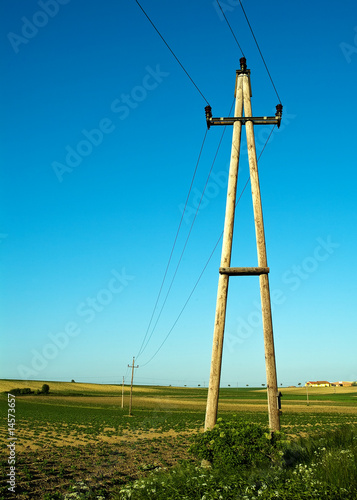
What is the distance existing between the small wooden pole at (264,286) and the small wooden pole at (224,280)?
37 centimetres

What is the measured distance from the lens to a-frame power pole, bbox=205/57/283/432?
35.4 feet

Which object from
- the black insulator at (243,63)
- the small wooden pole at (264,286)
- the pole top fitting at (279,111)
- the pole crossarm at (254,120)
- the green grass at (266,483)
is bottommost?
the green grass at (266,483)

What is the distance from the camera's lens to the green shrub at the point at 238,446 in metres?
9.34

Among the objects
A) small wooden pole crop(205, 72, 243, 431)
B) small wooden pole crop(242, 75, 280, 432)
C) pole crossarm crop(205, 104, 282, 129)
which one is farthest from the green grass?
pole crossarm crop(205, 104, 282, 129)

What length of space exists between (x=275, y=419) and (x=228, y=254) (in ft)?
16.0

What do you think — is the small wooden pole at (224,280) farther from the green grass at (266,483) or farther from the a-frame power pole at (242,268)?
the green grass at (266,483)

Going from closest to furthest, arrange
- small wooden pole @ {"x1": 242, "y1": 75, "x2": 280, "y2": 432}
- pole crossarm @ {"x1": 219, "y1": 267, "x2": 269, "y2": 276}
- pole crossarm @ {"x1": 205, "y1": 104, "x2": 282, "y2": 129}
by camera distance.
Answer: small wooden pole @ {"x1": 242, "y1": 75, "x2": 280, "y2": 432} < pole crossarm @ {"x1": 219, "y1": 267, "x2": 269, "y2": 276} < pole crossarm @ {"x1": 205, "y1": 104, "x2": 282, "y2": 129}

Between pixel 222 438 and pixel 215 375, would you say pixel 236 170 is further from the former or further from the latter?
pixel 222 438

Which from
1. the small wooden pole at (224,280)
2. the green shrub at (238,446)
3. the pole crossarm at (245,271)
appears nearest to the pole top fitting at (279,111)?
the small wooden pole at (224,280)

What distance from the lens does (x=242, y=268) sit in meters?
11.5

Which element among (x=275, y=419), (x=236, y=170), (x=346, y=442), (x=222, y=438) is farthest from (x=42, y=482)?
(x=236, y=170)

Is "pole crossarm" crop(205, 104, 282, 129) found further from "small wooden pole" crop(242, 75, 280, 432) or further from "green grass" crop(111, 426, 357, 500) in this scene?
"green grass" crop(111, 426, 357, 500)

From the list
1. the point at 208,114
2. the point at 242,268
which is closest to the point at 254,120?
the point at 208,114

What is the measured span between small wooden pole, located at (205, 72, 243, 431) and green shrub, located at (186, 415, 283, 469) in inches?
26.9
